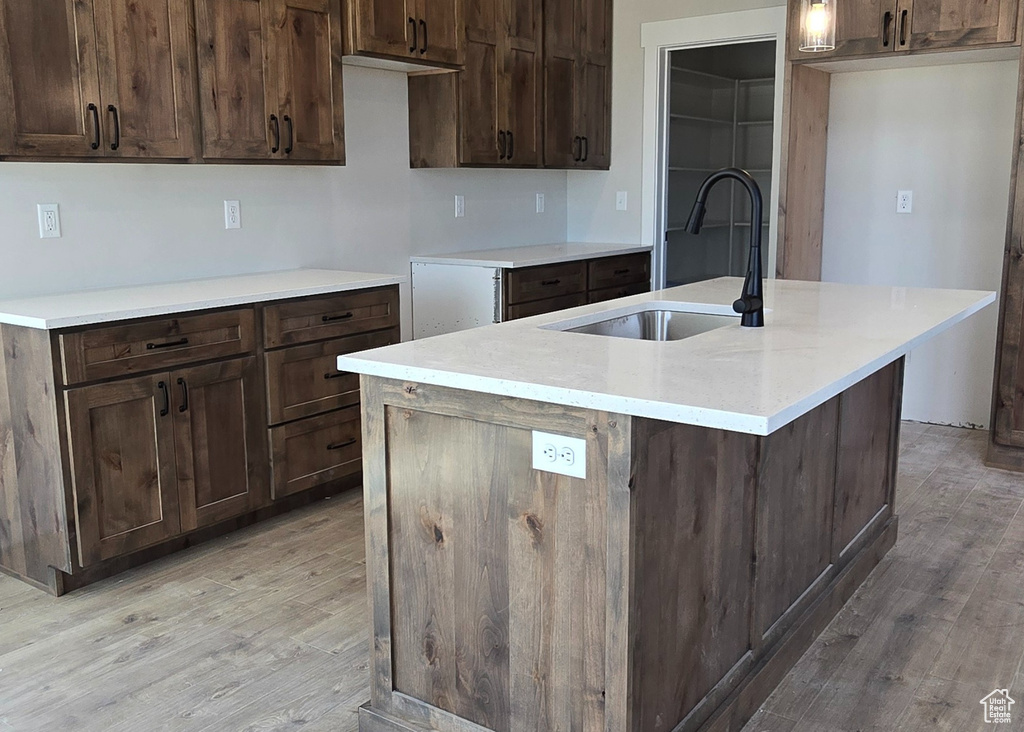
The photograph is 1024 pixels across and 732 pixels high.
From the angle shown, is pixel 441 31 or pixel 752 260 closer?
pixel 752 260

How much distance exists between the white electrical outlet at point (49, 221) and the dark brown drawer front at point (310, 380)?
32.6 inches

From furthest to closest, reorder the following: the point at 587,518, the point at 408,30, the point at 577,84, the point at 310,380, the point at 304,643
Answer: the point at 577,84, the point at 408,30, the point at 310,380, the point at 304,643, the point at 587,518

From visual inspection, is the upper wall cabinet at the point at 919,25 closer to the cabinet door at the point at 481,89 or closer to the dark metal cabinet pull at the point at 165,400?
the cabinet door at the point at 481,89

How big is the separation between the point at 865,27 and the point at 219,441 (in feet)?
10.7

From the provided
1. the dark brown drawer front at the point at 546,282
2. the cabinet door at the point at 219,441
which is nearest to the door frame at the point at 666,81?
the dark brown drawer front at the point at 546,282

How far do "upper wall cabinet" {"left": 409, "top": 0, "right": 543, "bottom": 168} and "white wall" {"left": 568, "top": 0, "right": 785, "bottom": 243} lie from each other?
2.29ft

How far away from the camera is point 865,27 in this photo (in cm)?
412

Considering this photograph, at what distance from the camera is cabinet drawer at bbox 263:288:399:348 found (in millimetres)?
3334

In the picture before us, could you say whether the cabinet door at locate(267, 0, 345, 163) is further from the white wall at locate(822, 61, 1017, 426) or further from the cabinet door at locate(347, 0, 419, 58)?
the white wall at locate(822, 61, 1017, 426)

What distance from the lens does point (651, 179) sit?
5.42m

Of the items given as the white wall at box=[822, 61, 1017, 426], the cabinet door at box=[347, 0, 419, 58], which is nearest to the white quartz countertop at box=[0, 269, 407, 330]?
the cabinet door at box=[347, 0, 419, 58]

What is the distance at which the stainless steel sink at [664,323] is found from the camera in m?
2.78

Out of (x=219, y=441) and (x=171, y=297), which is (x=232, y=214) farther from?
(x=219, y=441)

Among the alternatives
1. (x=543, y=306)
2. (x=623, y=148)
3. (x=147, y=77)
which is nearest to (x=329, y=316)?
(x=147, y=77)
